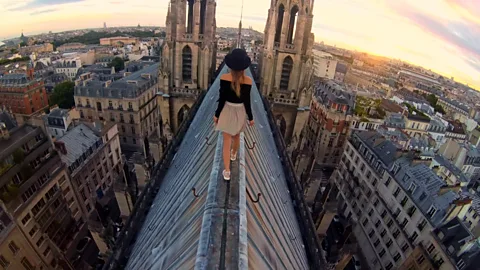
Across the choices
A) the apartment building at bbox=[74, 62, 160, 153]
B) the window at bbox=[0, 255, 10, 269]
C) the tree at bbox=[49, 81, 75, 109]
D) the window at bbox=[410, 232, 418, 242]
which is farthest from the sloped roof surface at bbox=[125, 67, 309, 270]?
the tree at bbox=[49, 81, 75, 109]

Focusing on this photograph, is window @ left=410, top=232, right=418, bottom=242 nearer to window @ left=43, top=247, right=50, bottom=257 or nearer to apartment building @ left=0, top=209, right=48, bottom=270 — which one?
window @ left=43, top=247, right=50, bottom=257

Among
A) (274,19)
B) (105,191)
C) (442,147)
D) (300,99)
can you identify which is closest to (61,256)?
(105,191)

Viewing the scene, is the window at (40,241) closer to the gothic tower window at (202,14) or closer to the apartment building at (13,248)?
the apartment building at (13,248)

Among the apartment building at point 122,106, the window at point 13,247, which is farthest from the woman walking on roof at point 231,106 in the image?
the apartment building at point 122,106

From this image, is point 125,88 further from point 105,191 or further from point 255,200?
point 255,200

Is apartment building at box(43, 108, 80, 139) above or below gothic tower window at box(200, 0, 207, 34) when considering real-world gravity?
below
